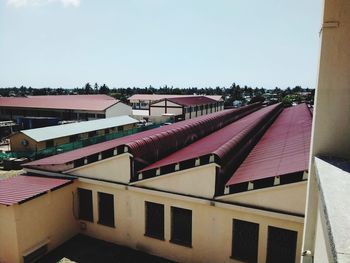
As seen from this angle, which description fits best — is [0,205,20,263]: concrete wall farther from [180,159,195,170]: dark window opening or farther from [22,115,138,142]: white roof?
[22,115,138,142]: white roof

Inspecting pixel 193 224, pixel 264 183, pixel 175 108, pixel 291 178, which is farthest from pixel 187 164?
pixel 175 108

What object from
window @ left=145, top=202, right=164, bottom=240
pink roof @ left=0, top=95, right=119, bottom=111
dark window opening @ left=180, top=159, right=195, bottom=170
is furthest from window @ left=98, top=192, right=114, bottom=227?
pink roof @ left=0, top=95, right=119, bottom=111

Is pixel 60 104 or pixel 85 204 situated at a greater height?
pixel 60 104

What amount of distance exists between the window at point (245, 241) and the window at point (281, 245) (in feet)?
1.60

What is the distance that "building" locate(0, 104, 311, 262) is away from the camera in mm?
9680

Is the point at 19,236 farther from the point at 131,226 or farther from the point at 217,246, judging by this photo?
the point at 217,246

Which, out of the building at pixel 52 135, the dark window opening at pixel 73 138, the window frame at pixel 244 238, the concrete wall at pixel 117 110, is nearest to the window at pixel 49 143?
the building at pixel 52 135

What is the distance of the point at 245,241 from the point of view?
1041 centimetres

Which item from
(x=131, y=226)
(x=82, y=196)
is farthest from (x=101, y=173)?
(x=131, y=226)

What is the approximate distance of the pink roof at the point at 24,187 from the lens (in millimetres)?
11296

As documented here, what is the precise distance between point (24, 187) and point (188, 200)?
745 centimetres

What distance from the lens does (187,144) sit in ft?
53.1

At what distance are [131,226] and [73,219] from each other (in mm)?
3271

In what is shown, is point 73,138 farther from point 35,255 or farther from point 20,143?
point 35,255
